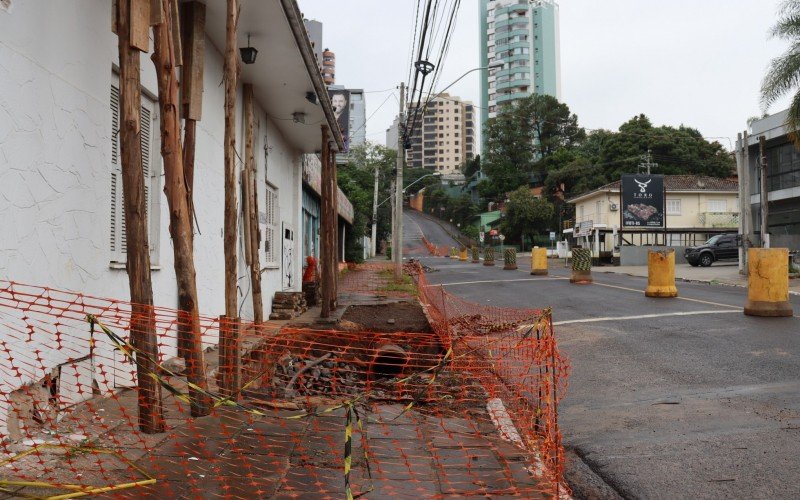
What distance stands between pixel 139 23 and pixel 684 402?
5.60 meters

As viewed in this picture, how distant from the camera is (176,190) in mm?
4879

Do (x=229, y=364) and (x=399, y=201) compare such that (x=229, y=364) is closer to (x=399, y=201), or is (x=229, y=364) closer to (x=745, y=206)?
(x=399, y=201)

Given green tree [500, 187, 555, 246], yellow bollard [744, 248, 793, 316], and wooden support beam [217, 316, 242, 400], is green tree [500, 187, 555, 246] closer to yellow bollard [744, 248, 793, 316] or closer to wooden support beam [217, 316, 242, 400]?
yellow bollard [744, 248, 793, 316]

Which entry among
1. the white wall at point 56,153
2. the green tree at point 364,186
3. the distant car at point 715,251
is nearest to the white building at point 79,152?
the white wall at point 56,153

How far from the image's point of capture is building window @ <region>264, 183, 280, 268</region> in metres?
Result: 12.7

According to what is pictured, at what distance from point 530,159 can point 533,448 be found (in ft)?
269

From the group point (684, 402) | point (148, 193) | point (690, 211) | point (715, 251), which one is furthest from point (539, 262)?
point (690, 211)

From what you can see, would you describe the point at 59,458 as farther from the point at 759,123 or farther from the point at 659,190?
the point at 659,190

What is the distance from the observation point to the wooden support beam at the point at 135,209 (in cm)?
435

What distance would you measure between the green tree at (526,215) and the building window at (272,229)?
55.1 meters

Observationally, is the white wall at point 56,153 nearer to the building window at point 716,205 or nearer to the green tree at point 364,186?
the green tree at point 364,186

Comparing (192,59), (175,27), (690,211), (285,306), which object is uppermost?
(690,211)

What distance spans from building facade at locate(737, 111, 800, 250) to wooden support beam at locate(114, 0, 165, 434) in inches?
1150

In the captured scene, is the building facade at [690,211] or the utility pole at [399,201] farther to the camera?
the building facade at [690,211]
